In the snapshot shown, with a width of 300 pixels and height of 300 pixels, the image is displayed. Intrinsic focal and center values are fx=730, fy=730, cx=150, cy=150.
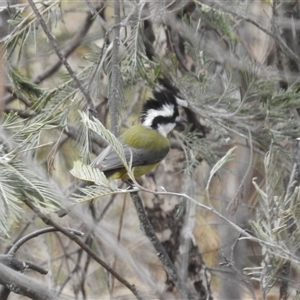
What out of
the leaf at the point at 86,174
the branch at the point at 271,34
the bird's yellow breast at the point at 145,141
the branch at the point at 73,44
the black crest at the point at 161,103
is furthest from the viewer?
the branch at the point at 73,44

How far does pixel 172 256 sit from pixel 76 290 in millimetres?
460

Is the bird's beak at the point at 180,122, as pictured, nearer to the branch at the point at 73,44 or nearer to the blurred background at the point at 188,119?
the blurred background at the point at 188,119

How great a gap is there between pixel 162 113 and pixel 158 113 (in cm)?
3

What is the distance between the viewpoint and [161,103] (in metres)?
2.88

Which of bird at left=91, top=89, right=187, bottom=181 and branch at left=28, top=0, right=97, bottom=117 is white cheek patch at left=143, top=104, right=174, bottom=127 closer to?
bird at left=91, top=89, right=187, bottom=181

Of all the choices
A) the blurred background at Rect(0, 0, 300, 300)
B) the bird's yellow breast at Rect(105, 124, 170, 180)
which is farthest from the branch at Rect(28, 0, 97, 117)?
the bird's yellow breast at Rect(105, 124, 170, 180)

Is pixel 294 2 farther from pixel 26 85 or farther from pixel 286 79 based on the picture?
pixel 26 85

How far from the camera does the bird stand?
291cm

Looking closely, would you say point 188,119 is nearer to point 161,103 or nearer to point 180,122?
point 180,122

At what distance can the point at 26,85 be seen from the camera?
2309mm

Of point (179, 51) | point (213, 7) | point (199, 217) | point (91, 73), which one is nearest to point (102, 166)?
point (91, 73)

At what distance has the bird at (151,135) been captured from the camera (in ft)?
9.55

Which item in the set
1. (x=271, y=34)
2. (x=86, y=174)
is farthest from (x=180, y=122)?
(x=86, y=174)

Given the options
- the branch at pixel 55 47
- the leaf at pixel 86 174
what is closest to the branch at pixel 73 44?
the branch at pixel 55 47
